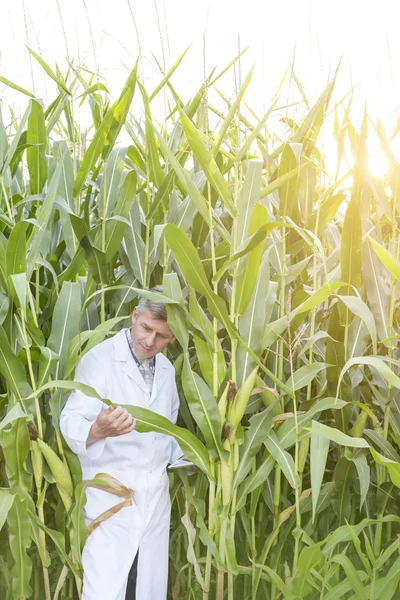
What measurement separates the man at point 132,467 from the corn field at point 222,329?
62 millimetres

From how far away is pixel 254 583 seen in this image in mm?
1814

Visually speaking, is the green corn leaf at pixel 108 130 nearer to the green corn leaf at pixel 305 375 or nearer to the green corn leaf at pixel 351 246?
the green corn leaf at pixel 351 246

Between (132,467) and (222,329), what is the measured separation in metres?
0.49

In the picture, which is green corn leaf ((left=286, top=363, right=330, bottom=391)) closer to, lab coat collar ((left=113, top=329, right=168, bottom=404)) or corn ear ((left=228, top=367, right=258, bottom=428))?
corn ear ((left=228, top=367, right=258, bottom=428))

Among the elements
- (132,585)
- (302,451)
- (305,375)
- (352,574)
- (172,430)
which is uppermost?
(305,375)

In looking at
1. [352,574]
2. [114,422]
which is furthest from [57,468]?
[352,574]

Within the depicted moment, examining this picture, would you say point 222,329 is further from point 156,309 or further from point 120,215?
point 120,215

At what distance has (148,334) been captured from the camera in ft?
5.61

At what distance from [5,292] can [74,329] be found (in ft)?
0.69

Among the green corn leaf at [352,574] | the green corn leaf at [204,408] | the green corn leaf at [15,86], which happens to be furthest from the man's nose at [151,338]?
the green corn leaf at [15,86]

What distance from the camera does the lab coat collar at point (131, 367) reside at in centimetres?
181

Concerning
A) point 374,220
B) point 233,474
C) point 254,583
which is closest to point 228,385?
point 233,474

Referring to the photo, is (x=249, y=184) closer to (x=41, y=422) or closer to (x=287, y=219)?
(x=287, y=219)

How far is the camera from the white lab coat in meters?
1.77
